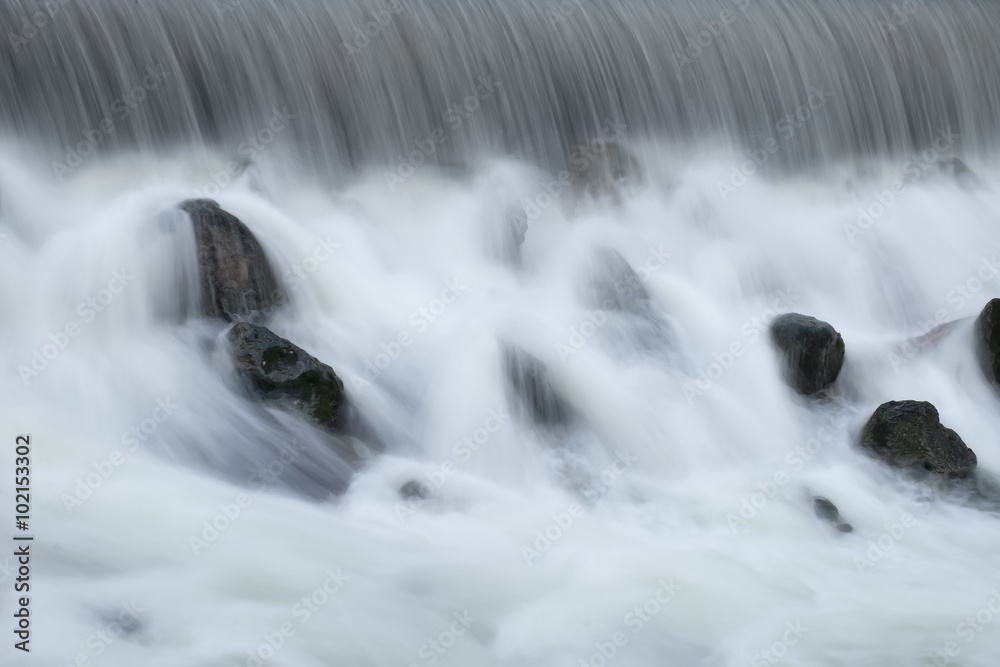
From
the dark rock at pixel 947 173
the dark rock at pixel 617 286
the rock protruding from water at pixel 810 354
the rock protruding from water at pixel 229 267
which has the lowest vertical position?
the rock protruding from water at pixel 229 267

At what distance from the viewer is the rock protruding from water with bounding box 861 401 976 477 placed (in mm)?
6125

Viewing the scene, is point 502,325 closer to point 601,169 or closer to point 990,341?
point 601,169

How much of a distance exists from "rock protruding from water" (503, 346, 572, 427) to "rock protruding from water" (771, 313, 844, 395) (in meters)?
1.79

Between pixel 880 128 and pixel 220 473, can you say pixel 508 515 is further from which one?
pixel 880 128

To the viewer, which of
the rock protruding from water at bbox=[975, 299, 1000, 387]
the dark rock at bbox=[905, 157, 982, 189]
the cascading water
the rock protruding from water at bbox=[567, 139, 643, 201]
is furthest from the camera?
the dark rock at bbox=[905, 157, 982, 189]

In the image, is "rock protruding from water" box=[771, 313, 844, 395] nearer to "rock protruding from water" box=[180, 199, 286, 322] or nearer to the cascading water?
the cascading water

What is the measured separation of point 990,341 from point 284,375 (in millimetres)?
5005

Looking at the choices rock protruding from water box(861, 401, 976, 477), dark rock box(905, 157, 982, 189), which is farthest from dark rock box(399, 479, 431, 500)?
dark rock box(905, 157, 982, 189)

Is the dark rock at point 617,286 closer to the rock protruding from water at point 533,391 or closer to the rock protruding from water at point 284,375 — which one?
the rock protruding from water at point 533,391

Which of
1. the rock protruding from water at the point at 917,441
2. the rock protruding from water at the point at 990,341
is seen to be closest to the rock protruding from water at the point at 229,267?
the rock protruding from water at the point at 917,441

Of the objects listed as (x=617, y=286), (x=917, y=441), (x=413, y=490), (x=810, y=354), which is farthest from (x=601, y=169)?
(x=413, y=490)

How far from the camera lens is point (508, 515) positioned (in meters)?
5.42

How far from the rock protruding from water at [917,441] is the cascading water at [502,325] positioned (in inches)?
4.8

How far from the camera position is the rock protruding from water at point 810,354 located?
700 cm
